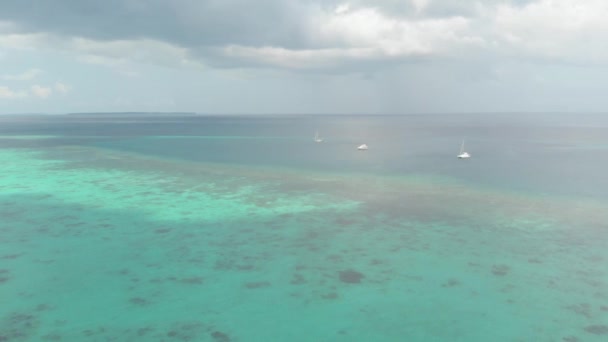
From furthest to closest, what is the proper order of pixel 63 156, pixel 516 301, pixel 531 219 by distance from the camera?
1. pixel 63 156
2. pixel 531 219
3. pixel 516 301

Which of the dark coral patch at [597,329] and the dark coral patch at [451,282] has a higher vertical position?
the dark coral patch at [451,282]

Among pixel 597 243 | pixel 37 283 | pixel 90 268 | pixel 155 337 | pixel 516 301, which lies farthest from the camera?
pixel 597 243

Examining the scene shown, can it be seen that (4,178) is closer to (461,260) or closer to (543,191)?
(461,260)

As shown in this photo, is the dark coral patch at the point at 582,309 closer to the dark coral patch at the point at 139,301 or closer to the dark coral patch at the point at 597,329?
the dark coral patch at the point at 597,329

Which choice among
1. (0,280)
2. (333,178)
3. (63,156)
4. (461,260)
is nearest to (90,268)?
(0,280)

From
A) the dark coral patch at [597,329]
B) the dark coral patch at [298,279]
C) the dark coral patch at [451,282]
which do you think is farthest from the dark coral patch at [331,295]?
the dark coral patch at [597,329]

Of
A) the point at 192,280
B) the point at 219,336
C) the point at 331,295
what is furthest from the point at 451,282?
the point at 192,280
